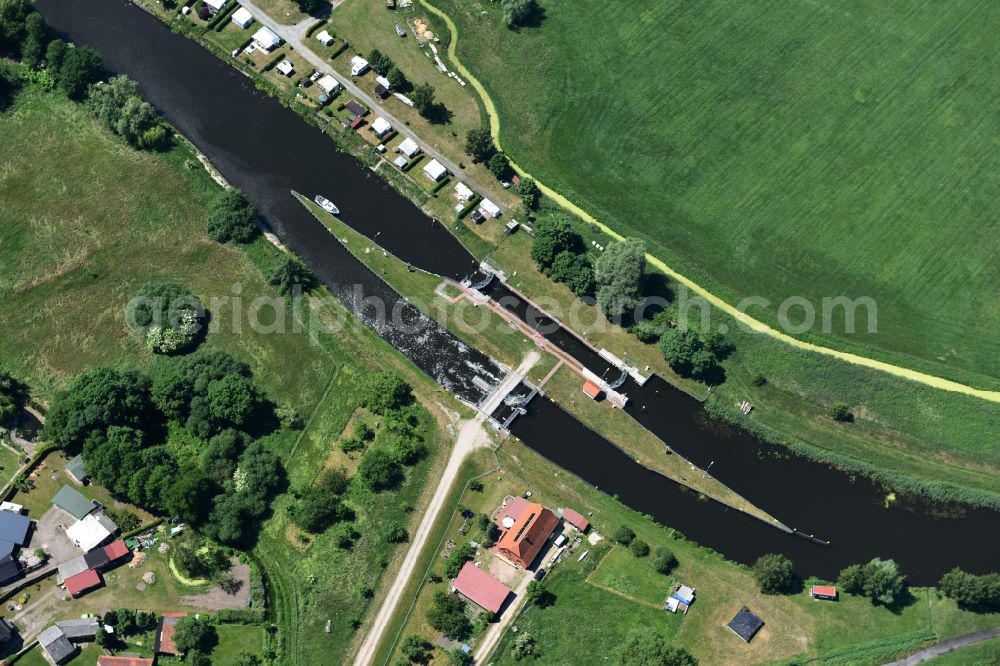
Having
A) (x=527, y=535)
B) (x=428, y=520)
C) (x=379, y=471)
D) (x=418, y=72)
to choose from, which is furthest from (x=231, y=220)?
(x=527, y=535)

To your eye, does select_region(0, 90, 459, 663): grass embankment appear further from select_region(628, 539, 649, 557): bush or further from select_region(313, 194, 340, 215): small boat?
select_region(628, 539, 649, 557): bush

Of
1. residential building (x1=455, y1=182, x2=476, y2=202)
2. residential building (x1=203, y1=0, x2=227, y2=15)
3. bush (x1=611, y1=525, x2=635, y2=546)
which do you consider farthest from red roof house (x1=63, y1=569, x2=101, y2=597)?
residential building (x1=203, y1=0, x2=227, y2=15)

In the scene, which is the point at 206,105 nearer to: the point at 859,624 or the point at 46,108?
the point at 46,108

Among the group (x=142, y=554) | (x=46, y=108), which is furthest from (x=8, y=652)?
(x=46, y=108)

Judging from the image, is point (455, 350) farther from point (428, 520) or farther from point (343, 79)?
point (343, 79)

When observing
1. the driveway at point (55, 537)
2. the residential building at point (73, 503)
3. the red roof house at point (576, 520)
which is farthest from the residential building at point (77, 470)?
the red roof house at point (576, 520)

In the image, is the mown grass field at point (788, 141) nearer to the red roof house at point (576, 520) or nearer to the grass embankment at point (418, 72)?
the grass embankment at point (418, 72)
